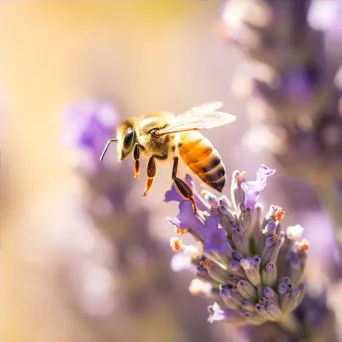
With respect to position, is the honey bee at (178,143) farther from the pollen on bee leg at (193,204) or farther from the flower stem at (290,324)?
the flower stem at (290,324)

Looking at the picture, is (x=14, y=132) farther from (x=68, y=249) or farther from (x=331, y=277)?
(x=331, y=277)

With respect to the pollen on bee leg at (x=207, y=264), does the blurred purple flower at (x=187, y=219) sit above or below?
above

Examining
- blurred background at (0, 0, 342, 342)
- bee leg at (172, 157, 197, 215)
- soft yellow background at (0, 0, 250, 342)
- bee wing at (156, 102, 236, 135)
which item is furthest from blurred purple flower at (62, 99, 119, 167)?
bee leg at (172, 157, 197, 215)

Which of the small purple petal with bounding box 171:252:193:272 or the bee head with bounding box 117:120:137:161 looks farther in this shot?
the bee head with bounding box 117:120:137:161

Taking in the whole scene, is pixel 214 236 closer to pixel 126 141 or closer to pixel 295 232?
pixel 295 232

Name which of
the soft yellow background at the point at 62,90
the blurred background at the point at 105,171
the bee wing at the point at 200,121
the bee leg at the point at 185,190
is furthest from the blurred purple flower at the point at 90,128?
A: the bee leg at the point at 185,190

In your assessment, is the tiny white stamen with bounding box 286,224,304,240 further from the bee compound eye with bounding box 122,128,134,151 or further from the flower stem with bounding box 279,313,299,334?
the bee compound eye with bounding box 122,128,134,151
